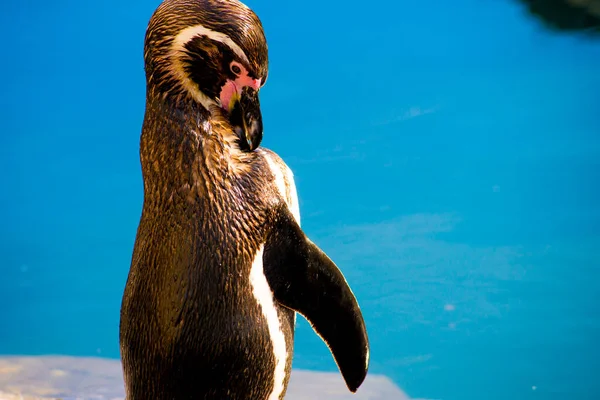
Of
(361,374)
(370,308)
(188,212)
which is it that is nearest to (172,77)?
(188,212)

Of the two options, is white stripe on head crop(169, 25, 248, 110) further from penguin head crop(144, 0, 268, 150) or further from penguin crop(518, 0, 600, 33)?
penguin crop(518, 0, 600, 33)

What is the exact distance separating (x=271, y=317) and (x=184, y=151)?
0.27 meters

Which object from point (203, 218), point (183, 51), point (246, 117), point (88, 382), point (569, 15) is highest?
point (183, 51)

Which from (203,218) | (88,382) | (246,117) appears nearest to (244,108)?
(246,117)

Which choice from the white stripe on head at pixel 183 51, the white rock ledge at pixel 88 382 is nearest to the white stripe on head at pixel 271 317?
the white stripe on head at pixel 183 51

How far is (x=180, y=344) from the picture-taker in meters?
0.89

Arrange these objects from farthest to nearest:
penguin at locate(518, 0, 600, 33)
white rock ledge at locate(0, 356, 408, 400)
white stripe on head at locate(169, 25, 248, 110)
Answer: penguin at locate(518, 0, 600, 33) → white rock ledge at locate(0, 356, 408, 400) → white stripe on head at locate(169, 25, 248, 110)

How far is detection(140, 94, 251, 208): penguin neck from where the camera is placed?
0.89 meters

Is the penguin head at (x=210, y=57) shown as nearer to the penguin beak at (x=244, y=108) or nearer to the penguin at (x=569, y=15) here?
the penguin beak at (x=244, y=108)

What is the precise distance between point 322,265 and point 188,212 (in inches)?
9.0

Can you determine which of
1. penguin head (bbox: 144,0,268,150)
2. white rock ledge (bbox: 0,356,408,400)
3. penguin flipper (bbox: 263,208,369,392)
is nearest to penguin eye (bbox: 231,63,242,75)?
penguin head (bbox: 144,0,268,150)

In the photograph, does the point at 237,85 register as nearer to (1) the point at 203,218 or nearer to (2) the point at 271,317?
(1) the point at 203,218

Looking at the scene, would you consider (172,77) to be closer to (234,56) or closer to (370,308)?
(234,56)

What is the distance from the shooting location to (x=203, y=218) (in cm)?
89
